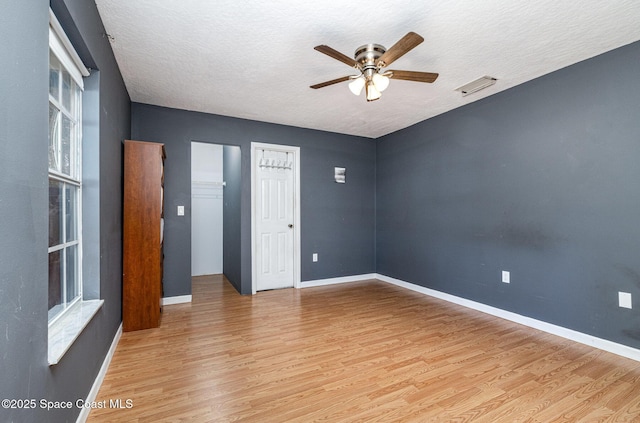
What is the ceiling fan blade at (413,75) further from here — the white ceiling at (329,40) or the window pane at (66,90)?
the window pane at (66,90)

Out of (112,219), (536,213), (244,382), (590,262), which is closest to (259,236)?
(112,219)

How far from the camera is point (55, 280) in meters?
1.53

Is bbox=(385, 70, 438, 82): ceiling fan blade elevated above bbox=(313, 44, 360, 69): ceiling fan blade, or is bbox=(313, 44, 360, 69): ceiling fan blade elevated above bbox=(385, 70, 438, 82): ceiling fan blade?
bbox=(313, 44, 360, 69): ceiling fan blade

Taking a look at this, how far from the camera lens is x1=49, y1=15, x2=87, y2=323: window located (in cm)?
149

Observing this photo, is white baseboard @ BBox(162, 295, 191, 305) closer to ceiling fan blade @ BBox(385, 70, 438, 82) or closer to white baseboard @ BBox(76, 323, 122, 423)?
white baseboard @ BBox(76, 323, 122, 423)

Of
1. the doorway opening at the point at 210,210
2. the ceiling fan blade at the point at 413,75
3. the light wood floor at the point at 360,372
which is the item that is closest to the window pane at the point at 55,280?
the light wood floor at the point at 360,372

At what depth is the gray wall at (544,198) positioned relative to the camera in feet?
7.79

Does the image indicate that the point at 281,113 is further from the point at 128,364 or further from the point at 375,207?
the point at 128,364

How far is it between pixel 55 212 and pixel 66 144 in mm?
447

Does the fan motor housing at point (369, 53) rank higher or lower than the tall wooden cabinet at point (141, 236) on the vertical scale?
higher

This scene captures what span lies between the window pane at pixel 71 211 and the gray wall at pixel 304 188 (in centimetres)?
190

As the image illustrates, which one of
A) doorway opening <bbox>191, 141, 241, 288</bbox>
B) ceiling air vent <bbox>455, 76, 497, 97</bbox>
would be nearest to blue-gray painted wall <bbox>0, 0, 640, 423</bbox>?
ceiling air vent <bbox>455, 76, 497, 97</bbox>

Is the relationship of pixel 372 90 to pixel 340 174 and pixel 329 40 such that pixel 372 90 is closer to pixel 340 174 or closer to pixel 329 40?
pixel 329 40

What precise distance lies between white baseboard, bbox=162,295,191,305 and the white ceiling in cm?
247
